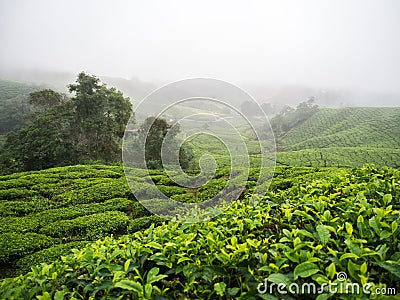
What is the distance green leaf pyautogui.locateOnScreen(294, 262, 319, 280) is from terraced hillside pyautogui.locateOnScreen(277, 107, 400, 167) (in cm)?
2322

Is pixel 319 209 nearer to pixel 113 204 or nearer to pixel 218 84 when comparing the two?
pixel 218 84

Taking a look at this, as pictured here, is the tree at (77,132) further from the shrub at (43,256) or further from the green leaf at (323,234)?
the green leaf at (323,234)

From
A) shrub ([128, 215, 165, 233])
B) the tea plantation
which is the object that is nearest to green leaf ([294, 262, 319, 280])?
the tea plantation

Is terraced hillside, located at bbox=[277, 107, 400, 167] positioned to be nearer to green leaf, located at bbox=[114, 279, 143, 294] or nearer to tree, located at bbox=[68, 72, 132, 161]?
tree, located at bbox=[68, 72, 132, 161]

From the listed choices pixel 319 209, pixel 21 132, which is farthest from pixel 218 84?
pixel 21 132

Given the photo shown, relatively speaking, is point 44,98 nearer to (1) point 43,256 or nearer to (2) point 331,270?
(1) point 43,256

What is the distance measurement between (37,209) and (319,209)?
899 centimetres

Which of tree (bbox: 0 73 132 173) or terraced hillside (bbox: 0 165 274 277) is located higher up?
tree (bbox: 0 73 132 173)

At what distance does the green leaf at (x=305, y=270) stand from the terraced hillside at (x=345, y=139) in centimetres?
2322

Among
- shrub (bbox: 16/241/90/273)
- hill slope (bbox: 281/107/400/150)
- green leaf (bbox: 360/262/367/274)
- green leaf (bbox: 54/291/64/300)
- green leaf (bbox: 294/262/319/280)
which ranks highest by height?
hill slope (bbox: 281/107/400/150)

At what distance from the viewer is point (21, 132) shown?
18.6 metres

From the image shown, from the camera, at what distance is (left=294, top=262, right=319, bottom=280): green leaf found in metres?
1.12

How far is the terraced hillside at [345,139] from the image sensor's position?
78.0 ft

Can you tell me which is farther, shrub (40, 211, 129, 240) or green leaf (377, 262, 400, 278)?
shrub (40, 211, 129, 240)
